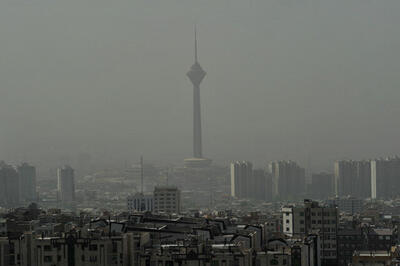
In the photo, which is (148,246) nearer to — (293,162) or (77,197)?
(77,197)

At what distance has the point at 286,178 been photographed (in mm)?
37688

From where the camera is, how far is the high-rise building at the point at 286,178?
1447 inches

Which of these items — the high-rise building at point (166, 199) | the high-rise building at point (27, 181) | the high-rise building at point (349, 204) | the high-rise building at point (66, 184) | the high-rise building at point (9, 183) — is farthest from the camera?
the high-rise building at point (66, 184)

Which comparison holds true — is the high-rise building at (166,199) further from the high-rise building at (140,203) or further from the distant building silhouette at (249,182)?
the distant building silhouette at (249,182)

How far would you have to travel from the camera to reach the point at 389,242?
13.4m

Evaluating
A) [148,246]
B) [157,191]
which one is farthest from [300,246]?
[157,191]

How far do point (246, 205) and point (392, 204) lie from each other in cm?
498

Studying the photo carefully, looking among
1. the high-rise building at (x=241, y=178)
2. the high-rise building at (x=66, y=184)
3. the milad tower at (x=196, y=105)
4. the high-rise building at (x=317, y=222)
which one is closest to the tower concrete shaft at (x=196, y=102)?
the milad tower at (x=196, y=105)

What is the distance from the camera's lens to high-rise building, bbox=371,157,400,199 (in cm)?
3541

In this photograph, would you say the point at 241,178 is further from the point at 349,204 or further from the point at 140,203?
the point at 140,203

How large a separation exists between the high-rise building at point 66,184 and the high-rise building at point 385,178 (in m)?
10.6

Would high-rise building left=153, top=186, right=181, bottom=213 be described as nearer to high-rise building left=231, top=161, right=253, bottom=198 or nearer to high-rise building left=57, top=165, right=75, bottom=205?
high-rise building left=57, top=165, right=75, bottom=205

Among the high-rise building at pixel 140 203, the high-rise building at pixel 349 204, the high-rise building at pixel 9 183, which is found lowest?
the high-rise building at pixel 349 204

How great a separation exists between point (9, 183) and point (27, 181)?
6.64ft
